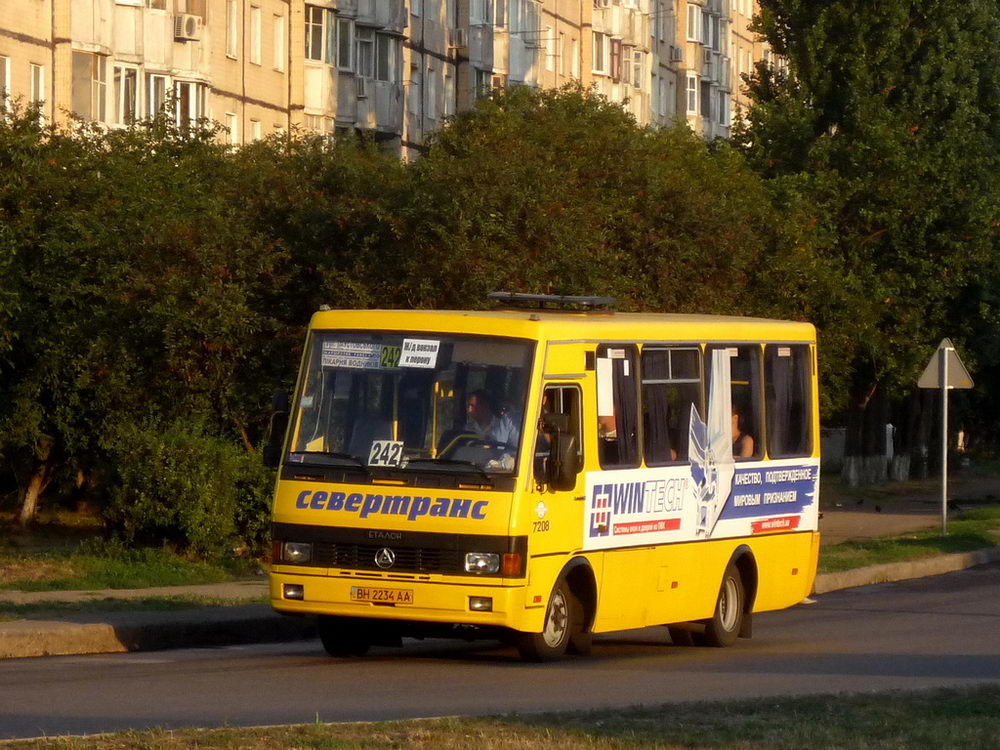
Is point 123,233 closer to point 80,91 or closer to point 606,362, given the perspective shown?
point 606,362

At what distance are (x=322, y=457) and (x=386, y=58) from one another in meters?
44.1

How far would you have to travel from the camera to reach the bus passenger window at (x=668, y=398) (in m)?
15.0

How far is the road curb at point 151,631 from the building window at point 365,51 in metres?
39.9

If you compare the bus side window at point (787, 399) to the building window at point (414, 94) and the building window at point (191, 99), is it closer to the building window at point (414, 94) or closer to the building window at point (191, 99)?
the building window at point (191, 99)

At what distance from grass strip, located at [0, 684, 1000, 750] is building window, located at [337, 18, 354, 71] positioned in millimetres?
45736

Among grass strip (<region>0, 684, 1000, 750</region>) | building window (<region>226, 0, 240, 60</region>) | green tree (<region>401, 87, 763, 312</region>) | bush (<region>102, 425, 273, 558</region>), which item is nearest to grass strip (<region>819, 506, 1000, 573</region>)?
green tree (<region>401, 87, 763, 312</region>)

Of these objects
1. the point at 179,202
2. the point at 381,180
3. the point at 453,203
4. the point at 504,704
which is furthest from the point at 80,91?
the point at 504,704

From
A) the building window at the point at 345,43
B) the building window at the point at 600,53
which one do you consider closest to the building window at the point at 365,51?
the building window at the point at 345,43

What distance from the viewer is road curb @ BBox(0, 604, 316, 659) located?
14.5 m

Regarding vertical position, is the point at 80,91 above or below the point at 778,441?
above

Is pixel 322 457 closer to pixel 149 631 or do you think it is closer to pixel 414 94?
pixel 149 631

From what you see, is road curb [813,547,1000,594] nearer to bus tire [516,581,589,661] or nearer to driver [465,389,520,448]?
bus tire [516,581,589,661]

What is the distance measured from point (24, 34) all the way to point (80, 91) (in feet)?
6.75

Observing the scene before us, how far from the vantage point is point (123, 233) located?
2612cm
